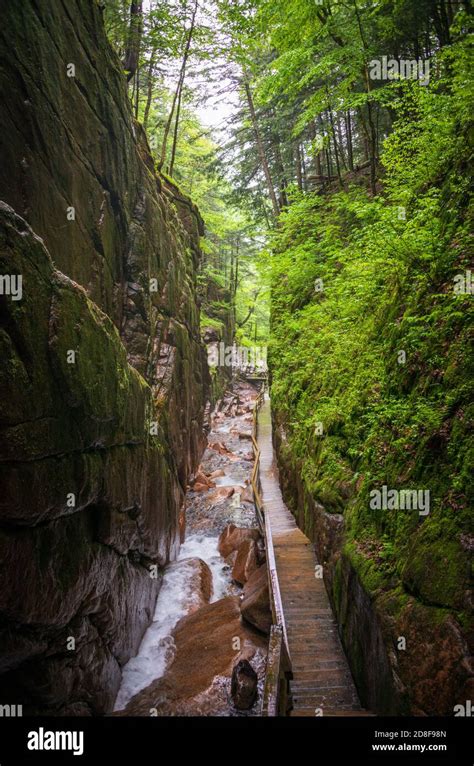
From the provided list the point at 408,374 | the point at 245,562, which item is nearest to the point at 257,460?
the point at 245,562

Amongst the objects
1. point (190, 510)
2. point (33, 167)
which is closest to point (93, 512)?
point (33, 167)

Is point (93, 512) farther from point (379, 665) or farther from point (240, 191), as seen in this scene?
point (240, 191)

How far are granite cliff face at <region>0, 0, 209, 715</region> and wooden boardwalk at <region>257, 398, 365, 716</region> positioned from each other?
11.2ft

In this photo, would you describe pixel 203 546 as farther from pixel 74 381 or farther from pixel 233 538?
pixel 74 381

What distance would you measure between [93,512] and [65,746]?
3.18m

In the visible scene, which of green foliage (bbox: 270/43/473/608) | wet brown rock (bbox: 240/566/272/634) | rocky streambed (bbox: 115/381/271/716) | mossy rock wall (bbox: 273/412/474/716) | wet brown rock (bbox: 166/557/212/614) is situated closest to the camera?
mossy rock wall (bbox: 273/412/474/716)

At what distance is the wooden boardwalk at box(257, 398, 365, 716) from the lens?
18.4 ft

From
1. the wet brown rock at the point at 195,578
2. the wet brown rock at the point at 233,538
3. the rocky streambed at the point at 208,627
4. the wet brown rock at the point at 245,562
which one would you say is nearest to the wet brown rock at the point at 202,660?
the rocky streambed at the point at 208,627

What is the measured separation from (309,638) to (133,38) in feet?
62.2

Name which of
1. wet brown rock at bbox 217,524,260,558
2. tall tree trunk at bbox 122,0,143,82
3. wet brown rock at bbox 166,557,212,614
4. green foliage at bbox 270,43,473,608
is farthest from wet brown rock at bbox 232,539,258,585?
tall tree trunk at bbox 122,0,143,82

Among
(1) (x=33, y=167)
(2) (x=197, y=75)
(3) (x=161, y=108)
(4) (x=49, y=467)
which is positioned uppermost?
(3) (x=161, y=108)

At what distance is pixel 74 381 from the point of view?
4953mm

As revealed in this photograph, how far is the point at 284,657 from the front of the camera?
17.0ft

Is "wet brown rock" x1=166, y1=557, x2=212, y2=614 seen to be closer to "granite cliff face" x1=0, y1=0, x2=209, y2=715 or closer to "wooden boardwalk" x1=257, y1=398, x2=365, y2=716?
"granite cliff face" x1=0, y1=0, x2=209, y2=715
